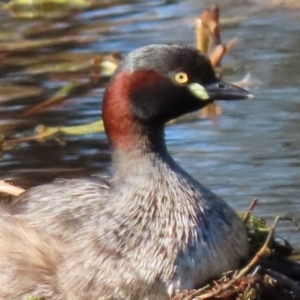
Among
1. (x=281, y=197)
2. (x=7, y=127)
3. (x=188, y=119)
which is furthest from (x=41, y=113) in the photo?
(x=281, y=197)

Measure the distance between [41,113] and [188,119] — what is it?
4.33 feet

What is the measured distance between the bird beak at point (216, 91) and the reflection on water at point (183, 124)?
1329 millimetres

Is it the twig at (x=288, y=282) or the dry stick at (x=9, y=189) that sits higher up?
the dry stick at (x=9, y=189)

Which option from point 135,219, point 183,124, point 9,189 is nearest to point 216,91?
point 135,219

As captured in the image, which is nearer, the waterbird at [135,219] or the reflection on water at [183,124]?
the waterbird at [135,219]

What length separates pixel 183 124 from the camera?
380 inches

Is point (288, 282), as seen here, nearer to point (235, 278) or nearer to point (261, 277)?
point (261, 277)

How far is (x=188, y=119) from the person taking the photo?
9828 mm

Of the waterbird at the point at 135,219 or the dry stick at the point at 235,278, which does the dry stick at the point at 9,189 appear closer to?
the waterbird at the point at 135,219

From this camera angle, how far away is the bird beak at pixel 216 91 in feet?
20.6

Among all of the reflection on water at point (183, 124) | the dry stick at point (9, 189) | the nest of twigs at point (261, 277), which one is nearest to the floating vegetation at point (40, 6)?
the reflection on water at point (183, 124)

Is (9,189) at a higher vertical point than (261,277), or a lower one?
higher

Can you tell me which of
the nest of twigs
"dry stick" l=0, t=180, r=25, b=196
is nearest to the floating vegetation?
"dry stick" l=0, t=180, r=25, b=196

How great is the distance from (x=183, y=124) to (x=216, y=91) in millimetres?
3358
